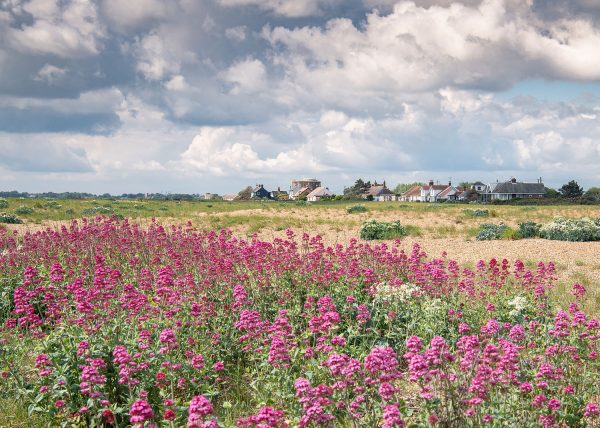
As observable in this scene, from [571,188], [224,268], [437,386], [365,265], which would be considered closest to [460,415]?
[437,386]

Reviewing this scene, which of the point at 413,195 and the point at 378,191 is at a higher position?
the point at 378,191

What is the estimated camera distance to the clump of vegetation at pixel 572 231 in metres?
22.4

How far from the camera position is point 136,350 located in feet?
20.6

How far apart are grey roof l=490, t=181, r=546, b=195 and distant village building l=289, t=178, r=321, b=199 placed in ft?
182

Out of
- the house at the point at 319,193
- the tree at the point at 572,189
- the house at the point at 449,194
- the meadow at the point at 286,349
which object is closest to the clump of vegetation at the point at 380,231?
the meadow at the point at 286,349

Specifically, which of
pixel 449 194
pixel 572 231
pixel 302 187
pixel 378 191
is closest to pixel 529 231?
pixel 572 231

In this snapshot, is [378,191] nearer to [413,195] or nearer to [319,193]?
[413,195]

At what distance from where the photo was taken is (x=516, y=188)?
4646 inches

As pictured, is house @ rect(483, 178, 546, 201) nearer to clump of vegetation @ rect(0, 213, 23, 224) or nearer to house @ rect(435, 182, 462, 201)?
house @ rect(435, 182, 462, 201)

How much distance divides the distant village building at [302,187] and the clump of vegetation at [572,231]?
12864cm

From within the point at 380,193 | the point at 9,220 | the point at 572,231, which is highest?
the point at 380,193

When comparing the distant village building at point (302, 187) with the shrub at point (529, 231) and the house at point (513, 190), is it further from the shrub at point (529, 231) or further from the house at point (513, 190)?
the shrub at point (529, 231)

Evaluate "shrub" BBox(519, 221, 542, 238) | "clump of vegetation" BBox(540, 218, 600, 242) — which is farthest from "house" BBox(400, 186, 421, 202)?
"clump of vegetation" BBox(540, 218, 600, 242)

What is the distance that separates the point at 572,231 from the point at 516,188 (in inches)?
4063
